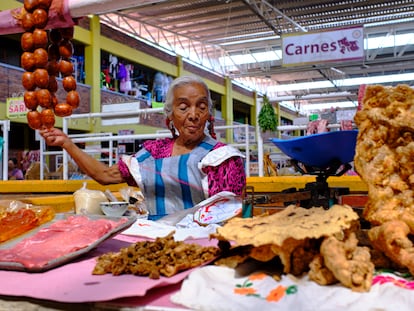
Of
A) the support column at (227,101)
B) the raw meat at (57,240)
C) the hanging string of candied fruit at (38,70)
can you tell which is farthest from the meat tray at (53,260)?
the support column at (227,101)

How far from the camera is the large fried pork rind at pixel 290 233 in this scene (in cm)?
75

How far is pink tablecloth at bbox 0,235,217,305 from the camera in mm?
730

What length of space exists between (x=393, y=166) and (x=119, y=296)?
0.59 metres

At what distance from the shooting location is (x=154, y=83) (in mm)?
13414

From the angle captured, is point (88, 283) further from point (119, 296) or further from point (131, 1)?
point (131, 1)

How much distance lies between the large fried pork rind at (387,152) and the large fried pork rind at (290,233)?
0.10 metres

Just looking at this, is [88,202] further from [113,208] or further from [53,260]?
A: [53,260]

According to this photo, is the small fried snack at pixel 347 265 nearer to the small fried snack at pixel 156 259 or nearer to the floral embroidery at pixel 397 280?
the floral embroidery at pixel 397 280

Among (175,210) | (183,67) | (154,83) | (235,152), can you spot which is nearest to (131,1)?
(235,152)

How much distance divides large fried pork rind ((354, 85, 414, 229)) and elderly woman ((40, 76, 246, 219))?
866 mm

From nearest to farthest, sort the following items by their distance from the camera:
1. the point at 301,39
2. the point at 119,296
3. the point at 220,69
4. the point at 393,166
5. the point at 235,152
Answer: the point at 119,296 < the point at 393,166 < the point at 235,152 < the point at 301,39 < the point at 220,69

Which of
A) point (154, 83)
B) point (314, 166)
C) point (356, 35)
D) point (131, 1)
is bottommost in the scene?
point (314, 166)

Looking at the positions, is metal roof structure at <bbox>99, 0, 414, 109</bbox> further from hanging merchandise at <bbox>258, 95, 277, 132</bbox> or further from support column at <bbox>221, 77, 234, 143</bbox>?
hanging merchandise at <bbox>258, 95, 277, 132</bbox>

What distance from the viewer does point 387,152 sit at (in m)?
0.91
